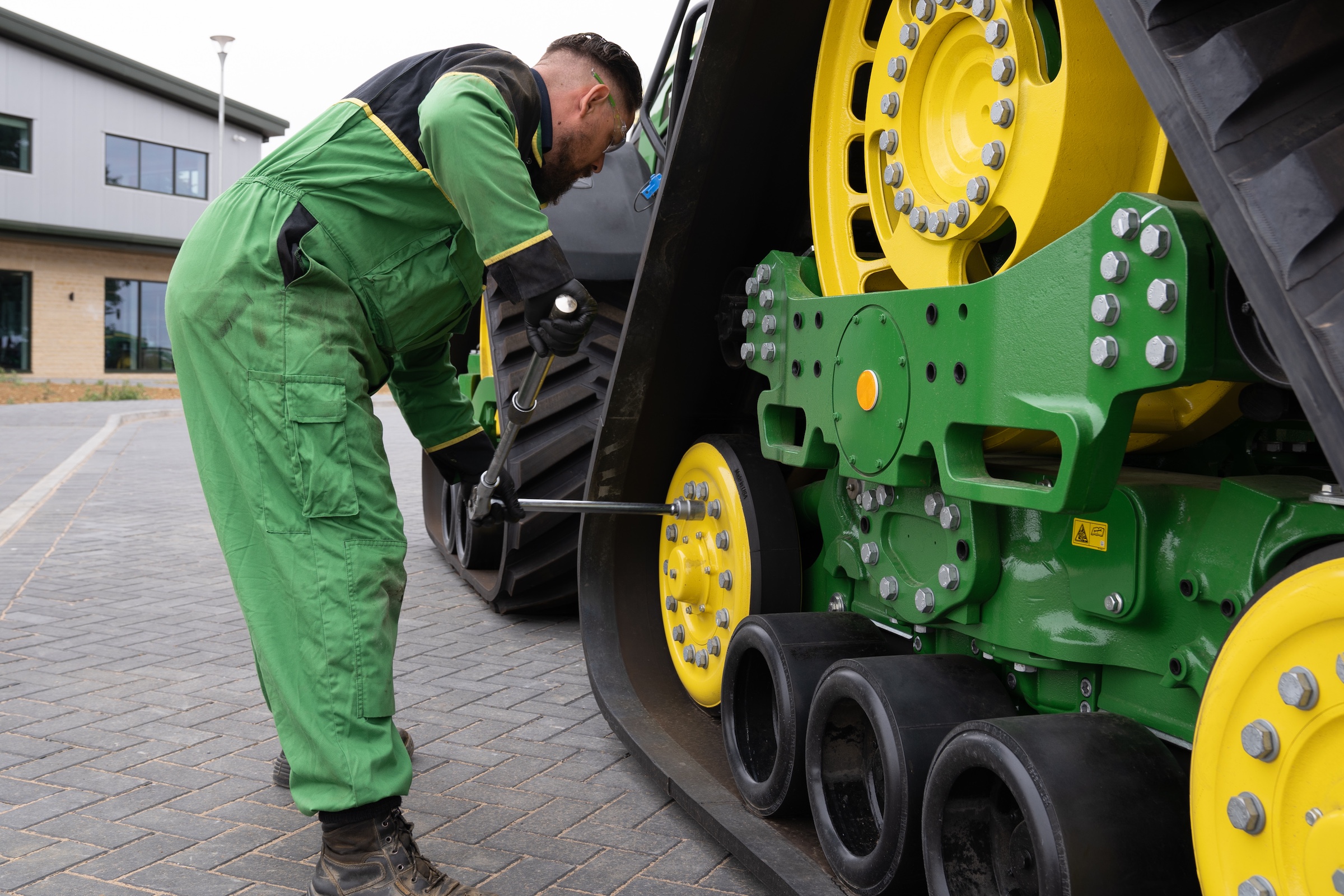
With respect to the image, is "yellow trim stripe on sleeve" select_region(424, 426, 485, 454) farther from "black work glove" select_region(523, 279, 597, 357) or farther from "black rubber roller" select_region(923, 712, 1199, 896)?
"black rubber roller" select_region(923, 712, 1199, 896)

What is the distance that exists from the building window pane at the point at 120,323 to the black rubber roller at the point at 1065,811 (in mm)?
32481

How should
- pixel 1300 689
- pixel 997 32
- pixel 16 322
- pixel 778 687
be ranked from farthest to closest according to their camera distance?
1. pixel 16 322
2. pixel 778 687
3. pixel 997 32
4. pixel 1300 689

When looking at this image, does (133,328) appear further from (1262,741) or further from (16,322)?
(1262,741)

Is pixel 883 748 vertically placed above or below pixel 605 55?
below

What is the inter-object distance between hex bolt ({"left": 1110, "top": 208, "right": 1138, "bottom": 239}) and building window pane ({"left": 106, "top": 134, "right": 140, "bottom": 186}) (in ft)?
107

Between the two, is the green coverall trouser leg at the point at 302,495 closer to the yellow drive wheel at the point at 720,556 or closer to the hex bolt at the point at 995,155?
the yellow drive wheel at the point at 720,556

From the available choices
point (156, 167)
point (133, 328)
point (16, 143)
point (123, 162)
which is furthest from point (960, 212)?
point (156, 167)

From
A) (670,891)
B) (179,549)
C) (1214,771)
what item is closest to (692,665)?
(670,891)

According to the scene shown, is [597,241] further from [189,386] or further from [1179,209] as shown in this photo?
[1179,209]

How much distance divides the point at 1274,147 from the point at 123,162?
1319 inches

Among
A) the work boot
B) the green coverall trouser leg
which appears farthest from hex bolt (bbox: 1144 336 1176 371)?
the work boot

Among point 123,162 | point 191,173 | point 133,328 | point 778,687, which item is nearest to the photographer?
point 778,687

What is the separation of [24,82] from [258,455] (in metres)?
30.4

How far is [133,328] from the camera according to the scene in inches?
1228
